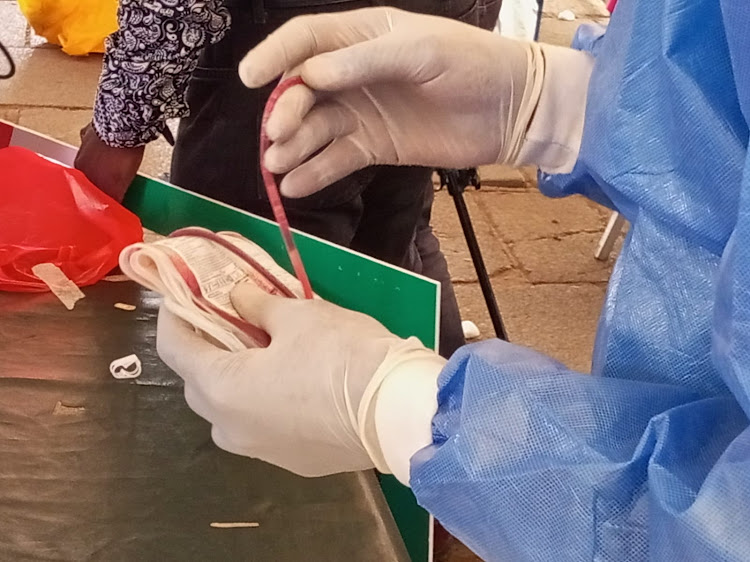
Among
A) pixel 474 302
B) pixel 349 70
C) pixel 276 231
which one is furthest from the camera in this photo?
pixel 474 302

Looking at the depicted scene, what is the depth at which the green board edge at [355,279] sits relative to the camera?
0.89 meters

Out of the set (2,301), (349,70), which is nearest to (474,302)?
(2,301)

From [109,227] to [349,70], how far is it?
0.46 metres

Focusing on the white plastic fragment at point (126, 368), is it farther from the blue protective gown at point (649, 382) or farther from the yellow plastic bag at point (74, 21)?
the yellow plastic bag at point (74, 21)

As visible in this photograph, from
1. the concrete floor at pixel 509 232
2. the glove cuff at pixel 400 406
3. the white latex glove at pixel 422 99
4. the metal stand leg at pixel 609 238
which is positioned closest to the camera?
the glove cuff at pixel 400 406

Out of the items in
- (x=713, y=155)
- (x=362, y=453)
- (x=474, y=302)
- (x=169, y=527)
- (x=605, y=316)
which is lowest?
(x=474, y=302)

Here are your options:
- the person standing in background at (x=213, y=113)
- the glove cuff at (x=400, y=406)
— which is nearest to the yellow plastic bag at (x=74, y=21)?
the person standing in background at (x=213, y=113)

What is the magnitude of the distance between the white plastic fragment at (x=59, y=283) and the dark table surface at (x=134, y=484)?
0.06 m

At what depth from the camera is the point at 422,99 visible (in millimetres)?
760

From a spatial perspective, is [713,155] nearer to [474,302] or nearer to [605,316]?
[605,316]

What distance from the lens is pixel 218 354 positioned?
2.34 feet

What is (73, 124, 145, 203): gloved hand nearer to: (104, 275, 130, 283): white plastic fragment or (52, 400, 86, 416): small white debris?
(104, 275, 130, 283): white plastic fragment

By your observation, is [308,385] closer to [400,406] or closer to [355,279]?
[400,406]

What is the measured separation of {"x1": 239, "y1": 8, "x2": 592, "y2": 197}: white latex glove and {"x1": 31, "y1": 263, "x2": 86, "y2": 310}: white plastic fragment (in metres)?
0.33
